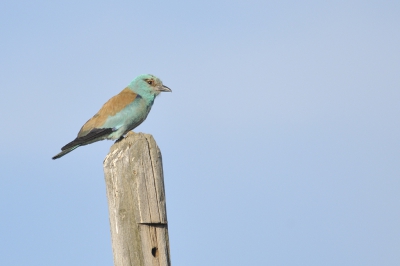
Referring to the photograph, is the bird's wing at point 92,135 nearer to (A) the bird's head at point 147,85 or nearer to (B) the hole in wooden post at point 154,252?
(A) the bird's head at point 147,85

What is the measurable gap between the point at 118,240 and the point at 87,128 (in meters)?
5.16

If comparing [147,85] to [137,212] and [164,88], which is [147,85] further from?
[137,212]

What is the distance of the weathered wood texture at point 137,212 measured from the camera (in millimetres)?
4523

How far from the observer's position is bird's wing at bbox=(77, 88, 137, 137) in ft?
31.0

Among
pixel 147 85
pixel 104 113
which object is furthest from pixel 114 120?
pixel 147 85

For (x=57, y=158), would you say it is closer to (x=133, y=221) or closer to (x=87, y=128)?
(x=87, y=128)

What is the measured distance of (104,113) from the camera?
9.53 m

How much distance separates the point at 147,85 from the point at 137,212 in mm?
6119

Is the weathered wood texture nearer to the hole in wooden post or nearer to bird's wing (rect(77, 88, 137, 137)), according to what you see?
the hole in wooden post

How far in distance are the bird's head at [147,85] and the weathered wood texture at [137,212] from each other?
226 inches

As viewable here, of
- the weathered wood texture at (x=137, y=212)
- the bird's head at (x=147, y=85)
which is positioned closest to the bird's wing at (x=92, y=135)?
the bird's head at (x=147, y=85)

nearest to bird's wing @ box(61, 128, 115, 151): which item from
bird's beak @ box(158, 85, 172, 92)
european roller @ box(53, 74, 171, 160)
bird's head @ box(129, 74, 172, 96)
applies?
european roller @ box(53, 74, 171, 160)

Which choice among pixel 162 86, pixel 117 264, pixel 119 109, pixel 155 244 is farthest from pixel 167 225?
pixel 162 86

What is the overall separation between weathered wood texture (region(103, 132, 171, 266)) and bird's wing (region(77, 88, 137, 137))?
4834 millimetres
